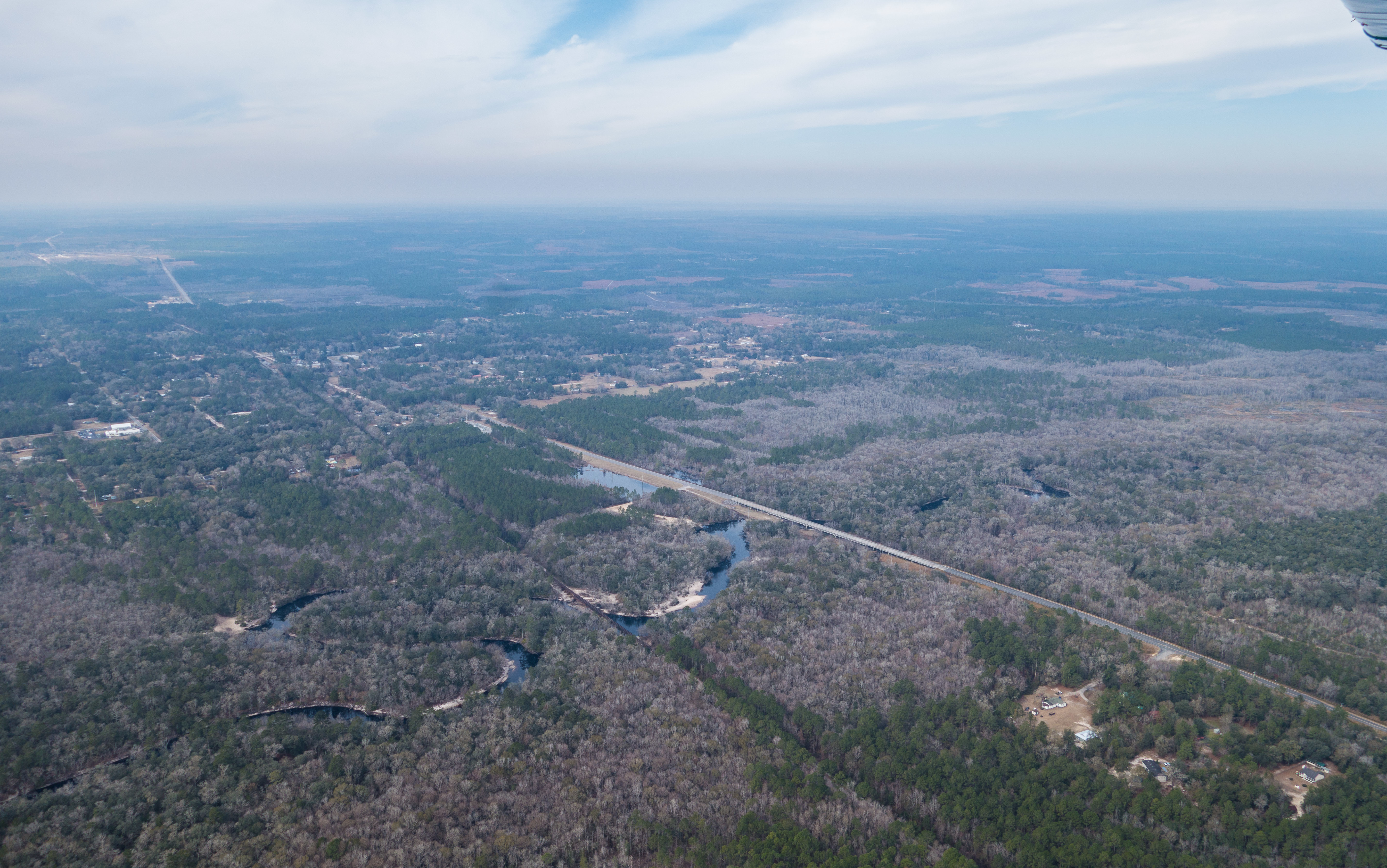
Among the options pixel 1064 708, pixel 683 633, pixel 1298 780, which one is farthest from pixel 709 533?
pixel 1298 780

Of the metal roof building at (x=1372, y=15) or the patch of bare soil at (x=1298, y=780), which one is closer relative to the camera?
the metal roof building at (x=1372, y=15)

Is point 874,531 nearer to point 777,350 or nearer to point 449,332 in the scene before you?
point 777,350

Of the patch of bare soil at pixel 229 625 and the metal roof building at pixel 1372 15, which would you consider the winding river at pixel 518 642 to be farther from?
the metal roof building at pixel 1372 15

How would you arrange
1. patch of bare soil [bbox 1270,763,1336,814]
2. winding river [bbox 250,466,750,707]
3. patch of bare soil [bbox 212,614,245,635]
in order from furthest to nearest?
patch of bare soil [bbox 212,614,245,635], winding river [bbox 250,466,750,707], patch of bare soil [bbox 1270,763,1336,814]

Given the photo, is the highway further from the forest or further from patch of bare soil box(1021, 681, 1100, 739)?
patch of bare soil box(1021, 681, 1100, 739)

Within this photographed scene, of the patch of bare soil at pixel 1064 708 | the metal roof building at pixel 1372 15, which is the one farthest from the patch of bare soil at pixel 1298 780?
the metal roof building at pixel 1372 15

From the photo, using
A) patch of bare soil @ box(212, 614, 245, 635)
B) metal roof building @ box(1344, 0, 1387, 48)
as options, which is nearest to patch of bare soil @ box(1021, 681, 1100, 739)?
metal roof building @ box(1344, 0, 1387, 48)
